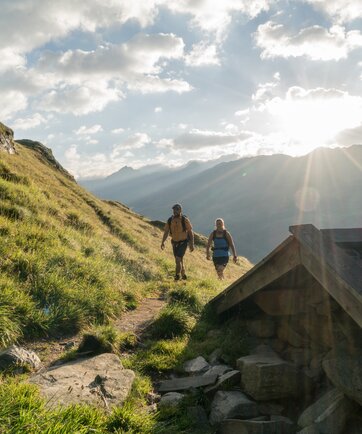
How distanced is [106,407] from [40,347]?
2.85 m

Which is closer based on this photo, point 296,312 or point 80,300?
point 296,312

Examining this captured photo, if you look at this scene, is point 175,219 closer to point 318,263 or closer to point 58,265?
point 58,265

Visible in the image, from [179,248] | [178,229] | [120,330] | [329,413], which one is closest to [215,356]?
[120,330]

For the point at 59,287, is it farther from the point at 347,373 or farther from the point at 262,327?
the point at 347,373

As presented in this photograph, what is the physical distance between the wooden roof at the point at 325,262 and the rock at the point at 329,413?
1.28 meters

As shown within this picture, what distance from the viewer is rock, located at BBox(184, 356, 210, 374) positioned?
6930mm

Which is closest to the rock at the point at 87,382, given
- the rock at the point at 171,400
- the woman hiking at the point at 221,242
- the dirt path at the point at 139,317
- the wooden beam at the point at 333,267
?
the rock at the point at 171,400

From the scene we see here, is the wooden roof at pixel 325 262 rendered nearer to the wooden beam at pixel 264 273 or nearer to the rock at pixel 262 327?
the wooden beam at pixel 264 273

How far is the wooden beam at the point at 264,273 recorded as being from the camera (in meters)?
6.20

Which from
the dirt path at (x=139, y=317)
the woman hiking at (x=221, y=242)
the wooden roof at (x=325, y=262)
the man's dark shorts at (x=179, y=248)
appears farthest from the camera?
the man's dark shorts at (x=179, y=248)

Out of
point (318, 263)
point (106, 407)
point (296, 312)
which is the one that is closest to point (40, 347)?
point (106, 407)

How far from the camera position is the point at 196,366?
704 cm

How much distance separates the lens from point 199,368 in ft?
22.8

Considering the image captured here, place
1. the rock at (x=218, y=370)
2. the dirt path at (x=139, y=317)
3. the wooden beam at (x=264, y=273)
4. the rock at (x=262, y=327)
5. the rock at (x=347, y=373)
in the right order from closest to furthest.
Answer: the rock at (x=347, y=373)
the wooden beam at (x=264, y=273)
the rock at (x=218, y=370)
the rock at (x=262, y=327)
the dirt path at (x=139, y=317)
